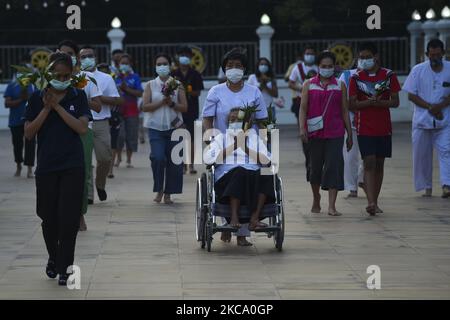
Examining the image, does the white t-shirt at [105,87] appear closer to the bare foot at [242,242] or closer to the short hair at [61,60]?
the bare foot at [242,242]

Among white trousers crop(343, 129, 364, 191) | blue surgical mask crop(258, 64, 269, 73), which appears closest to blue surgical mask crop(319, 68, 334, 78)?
white trousers crop(343, 129, 364, 191)

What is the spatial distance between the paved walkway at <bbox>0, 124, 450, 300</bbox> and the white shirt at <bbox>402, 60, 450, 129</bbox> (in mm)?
963

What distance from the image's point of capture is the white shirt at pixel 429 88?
1627cm

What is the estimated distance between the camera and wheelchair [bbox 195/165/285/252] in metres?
11.7

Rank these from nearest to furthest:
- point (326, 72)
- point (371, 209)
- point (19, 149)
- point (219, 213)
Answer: point (219, 213) → point (326, 72) → point (371, 209) → point (19, 149)

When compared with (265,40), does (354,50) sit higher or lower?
lower

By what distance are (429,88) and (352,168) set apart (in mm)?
1355

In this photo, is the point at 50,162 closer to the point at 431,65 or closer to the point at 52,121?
the point at 52,121

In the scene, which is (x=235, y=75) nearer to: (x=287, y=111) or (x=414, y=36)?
(x=287, y=111)

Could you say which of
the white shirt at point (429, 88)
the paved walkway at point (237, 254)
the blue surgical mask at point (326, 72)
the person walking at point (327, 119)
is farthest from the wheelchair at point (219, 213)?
the white shirt at point (429, 88)

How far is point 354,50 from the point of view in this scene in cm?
3378

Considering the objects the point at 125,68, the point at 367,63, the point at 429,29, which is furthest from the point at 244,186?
the point at 429,29

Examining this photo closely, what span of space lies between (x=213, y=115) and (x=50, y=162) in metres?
2.50

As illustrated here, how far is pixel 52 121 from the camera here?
1029 cm
